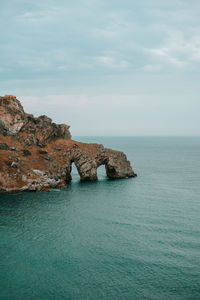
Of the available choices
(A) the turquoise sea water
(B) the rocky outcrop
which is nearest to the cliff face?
(B) the rocky outcrop

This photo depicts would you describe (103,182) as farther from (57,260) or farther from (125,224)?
(57,260)

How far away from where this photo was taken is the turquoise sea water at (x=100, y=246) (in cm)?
4312

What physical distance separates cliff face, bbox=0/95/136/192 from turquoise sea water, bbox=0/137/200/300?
8.82 m

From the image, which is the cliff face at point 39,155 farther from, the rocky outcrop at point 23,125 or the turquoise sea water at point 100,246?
the turquoise sea water at point 100,246

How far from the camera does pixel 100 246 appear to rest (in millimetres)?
57500

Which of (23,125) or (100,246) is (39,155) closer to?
(23,125)

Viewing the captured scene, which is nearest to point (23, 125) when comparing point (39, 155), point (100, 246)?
point (39, 155)

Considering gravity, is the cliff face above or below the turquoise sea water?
above

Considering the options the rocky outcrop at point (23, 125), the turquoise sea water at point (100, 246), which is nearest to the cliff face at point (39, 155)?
the rocky outcrop at point (23, 125)

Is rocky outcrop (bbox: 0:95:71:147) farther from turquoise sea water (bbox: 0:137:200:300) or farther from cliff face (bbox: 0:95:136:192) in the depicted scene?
turquoise sea water (bbox: 0:137:200:300)

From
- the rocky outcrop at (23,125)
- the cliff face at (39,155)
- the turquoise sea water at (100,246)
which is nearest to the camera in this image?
the turquoise sea water at (100,246)

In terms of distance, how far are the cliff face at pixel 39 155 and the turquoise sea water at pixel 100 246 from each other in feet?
28.9

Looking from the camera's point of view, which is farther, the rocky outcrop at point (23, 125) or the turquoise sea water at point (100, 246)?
the rocky outcrop at point (23, 125)

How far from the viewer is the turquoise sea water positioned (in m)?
43.1
